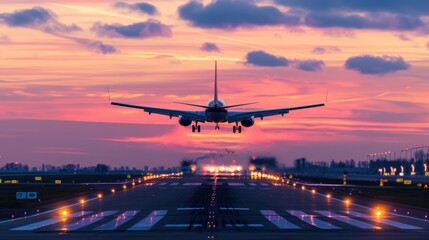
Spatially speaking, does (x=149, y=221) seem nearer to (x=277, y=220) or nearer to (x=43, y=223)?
(x=43, y=223)

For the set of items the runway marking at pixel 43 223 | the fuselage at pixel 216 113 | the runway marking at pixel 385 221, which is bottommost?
the runway marking at pixel 43 223

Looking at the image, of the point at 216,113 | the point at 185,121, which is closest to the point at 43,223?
the point at 216,113

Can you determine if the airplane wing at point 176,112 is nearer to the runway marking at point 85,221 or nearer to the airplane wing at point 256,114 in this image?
the airplane wing at point 256,114

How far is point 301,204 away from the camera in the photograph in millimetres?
68000

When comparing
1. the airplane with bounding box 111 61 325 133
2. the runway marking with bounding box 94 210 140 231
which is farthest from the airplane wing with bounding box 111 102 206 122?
the runway marking with bounding box 94 210 140 231

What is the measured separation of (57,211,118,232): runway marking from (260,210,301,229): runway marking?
10.3 m

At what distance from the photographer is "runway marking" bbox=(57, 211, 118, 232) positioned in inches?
1706

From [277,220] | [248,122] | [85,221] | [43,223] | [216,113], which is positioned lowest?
[43,223]

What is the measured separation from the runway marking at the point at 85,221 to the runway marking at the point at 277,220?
1032 cm

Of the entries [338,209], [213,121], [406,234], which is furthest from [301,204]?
[213,121]

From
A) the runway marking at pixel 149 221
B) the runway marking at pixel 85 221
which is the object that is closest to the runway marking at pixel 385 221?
the runway marking at pixel 149 221

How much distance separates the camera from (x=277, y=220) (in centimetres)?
4897

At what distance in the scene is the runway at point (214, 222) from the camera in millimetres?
38938

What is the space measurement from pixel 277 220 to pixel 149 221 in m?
7.54
